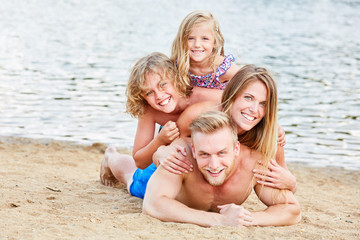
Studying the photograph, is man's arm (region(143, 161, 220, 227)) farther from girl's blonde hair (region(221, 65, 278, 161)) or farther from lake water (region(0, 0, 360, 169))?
lake water (region(0, 0, 360, 169))

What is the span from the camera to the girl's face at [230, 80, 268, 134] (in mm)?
4535

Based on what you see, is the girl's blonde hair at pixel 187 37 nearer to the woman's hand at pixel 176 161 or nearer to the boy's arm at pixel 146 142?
the boy's arm at pixel 146 142

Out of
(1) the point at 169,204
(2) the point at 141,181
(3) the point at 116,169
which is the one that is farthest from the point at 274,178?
(3) the point at 116,169

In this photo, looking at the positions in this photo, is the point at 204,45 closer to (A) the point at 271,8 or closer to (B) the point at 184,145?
(B) the point at 184,145

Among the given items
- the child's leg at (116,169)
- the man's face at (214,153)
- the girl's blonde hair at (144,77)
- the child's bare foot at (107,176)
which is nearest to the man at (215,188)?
the man's face at (214,153)

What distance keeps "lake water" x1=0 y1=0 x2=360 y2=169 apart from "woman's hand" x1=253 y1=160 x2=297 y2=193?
335cm

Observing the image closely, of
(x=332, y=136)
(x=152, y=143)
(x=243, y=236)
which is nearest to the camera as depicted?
(x=243, y=236)

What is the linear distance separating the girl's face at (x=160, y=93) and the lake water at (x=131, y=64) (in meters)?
3.51

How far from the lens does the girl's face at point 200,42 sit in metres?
5.50

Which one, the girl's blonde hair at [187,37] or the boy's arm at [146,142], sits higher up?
the girl's blonde hair at [187,37]

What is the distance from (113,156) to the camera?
20.4 ft

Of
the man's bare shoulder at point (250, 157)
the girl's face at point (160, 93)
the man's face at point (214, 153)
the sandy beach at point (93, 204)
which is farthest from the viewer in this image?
the girl's face at point (160, 93)

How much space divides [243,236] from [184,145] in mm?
954

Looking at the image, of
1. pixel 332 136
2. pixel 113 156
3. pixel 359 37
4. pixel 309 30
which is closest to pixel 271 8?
pixel 309 30
